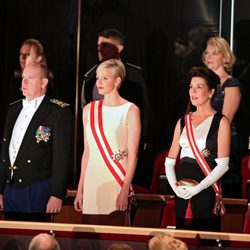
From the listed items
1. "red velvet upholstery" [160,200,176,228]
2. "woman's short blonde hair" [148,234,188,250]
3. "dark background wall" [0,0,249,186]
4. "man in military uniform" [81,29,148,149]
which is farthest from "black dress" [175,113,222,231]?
"dark background wall" [0,0,249,186]

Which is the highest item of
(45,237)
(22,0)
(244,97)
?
(22,0)

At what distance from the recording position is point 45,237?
14.7 feet

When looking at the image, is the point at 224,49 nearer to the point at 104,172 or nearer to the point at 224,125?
the point at 224,125

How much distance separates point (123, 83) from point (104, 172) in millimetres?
1805

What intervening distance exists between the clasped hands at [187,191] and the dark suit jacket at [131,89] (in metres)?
1.91

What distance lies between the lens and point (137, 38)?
321 inches

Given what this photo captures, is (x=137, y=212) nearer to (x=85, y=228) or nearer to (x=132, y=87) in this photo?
(x=132, y=87)

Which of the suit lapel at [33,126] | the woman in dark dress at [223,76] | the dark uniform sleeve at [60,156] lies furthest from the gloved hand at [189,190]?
the woman in dark dress at [223,76]

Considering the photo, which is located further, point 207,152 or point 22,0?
point 22,0

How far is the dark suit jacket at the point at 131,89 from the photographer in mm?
7496

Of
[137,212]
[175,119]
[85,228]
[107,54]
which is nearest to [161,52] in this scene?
[175,119]

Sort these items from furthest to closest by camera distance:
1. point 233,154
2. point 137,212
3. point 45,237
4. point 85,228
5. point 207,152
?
Result: point 233,154
point 137,212
point 207,152
point 85,228
point 45,237

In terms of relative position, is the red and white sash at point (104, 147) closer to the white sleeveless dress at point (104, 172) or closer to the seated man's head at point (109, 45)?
the white sleeveless dress at point (104, 172)

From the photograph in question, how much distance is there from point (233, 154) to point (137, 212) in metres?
1.08
